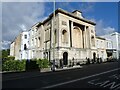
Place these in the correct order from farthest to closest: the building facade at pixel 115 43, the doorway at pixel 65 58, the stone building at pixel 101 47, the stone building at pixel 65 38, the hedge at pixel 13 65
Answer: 1. the building facade at pixel 115 43
2. the stone building at pixel 101 47
3. the doorway at pixel 65 58
4. the stone building at pixel 65 38
5. the hedge at pixel 13 65

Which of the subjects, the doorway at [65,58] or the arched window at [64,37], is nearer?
the doorway at [65,58]

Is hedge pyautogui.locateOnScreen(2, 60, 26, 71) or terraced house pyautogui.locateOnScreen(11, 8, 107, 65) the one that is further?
terraced house pyautogui.locateOnScreen(11, 8, 107, 65)

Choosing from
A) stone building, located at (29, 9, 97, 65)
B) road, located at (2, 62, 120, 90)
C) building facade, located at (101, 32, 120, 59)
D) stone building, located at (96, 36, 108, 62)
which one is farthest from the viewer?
building facade, located at (101, 32, 120, 59)

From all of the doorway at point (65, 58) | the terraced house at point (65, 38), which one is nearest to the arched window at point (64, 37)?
the terraced house at point (65, 38)

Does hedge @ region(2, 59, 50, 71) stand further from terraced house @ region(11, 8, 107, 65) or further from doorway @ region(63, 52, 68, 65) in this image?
doorway @ region(63, 52, 68, 65)

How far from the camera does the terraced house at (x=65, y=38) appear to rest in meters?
29.9

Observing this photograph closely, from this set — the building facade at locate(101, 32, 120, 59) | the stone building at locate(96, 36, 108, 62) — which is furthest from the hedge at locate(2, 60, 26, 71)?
the building facade at locate(101, 32, 120, 59)

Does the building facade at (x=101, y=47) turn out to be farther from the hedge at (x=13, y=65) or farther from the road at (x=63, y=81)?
the road at (x=63, y=81)

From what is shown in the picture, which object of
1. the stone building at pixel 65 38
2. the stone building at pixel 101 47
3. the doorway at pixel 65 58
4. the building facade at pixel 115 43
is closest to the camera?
the stone building at pixel 65 38

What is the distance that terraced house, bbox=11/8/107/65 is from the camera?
2988cm

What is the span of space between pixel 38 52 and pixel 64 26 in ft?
37.1

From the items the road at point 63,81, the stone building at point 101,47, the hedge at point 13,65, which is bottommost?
the road at point 63,81

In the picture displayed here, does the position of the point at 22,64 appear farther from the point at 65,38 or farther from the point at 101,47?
the point at 101,47

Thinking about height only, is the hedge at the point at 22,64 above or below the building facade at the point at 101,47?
below
